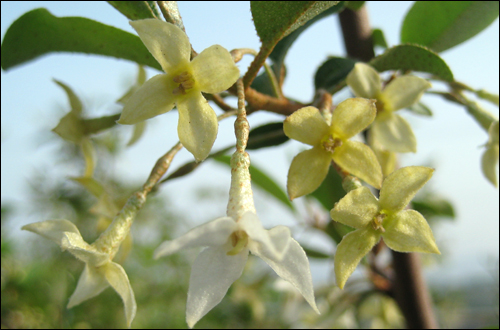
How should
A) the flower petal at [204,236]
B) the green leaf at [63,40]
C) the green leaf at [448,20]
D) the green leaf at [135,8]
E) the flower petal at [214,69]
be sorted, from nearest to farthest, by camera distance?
the flower petal at [204,236], the flower petal at [214,69], the green leaf at [135,8], the green leaf at [63,40], the green leaf at [448,20]

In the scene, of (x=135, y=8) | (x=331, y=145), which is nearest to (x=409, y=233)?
(x=331, y=145)

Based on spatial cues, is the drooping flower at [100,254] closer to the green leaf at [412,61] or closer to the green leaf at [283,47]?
the green leaf at [283,47]

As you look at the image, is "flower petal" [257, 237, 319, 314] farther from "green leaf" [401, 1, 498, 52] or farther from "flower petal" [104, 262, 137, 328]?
"green leaf" [401, 1, 498, 52]

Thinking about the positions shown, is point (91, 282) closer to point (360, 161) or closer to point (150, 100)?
point (150, 100)

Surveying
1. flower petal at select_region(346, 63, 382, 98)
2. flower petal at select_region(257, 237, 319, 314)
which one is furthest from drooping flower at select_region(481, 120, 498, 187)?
→ flower petal at select_region(257, 237, 319, 314)

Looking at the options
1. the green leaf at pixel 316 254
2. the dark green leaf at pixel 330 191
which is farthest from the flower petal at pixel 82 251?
the green leaf at pixel 316 254

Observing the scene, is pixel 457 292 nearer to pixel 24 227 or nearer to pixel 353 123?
pixel 353 123

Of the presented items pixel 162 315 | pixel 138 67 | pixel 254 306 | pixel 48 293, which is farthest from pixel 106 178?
pixel 138 67
